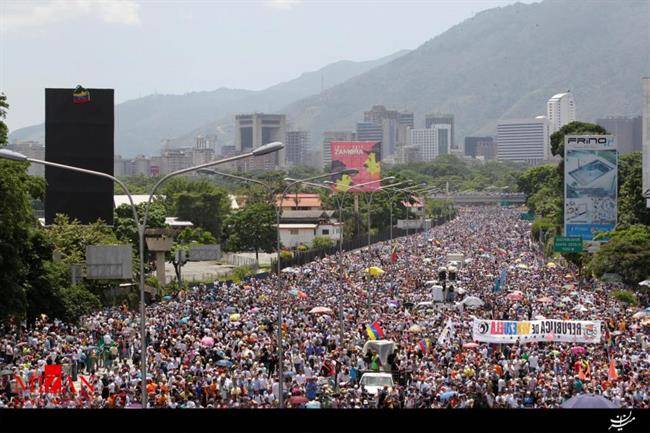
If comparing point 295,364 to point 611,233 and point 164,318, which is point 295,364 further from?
point 611,233

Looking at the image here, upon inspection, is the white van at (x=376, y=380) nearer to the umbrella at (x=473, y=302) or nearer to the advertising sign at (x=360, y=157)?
the umbrella at (x=473, y=302)

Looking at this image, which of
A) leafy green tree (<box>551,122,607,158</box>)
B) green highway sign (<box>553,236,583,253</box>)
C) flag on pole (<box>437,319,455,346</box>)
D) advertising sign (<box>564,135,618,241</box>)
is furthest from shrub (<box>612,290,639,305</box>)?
leafy green tree (<box>551,122,607,158</box>)

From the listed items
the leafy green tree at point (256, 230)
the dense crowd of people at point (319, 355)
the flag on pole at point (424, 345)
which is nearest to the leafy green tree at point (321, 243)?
the leafy green tree at point (256, 230)

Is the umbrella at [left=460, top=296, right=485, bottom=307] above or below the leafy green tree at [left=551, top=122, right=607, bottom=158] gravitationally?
below

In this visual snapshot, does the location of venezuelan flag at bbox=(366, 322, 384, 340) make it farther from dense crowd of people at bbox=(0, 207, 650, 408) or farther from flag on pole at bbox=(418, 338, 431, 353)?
flag on pole at bbox=(418, 338, 431, 353)
